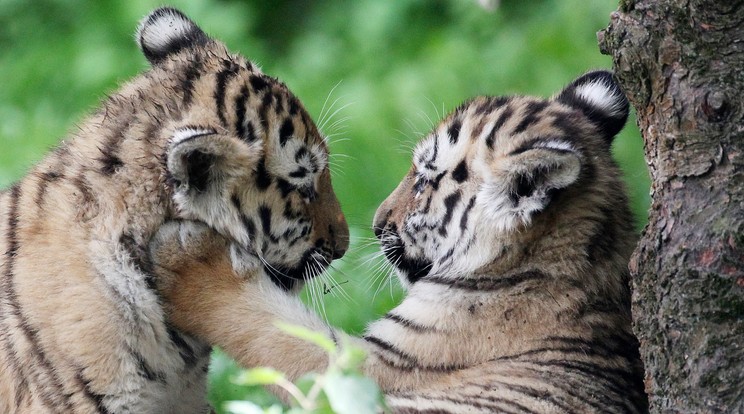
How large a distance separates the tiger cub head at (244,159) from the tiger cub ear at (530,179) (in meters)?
0.58

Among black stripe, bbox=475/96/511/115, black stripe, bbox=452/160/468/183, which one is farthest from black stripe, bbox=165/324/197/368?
black stripe, bbox=475/96/511/115

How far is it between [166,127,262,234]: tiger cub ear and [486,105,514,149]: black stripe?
783mm

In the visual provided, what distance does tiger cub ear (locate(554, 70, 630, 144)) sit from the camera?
4000 mm

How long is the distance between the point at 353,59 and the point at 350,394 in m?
6.45

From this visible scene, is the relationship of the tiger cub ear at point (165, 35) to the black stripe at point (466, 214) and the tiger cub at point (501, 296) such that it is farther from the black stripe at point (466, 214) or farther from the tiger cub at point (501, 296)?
the black stripe at point (466, 214)

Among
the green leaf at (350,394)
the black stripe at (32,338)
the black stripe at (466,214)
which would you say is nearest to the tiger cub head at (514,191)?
the black stripe at (466,214)

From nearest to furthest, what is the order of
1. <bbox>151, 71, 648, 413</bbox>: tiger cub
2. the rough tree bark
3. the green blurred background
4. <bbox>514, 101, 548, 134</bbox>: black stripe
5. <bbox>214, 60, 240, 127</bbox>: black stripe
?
1. the rough tree bark
2. <bbox>151, 71, 648, 413</bbox>: tiger cub
3. <bbox>214, 60, 240, 127</bbox>: black stripe
4. <bbox>514, 101, 548, 134</bbox>: black stripe
5. the green blurred background

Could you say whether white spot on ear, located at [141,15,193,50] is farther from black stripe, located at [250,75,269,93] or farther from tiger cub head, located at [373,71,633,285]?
tiger cub head, located at [373,71,633,285]

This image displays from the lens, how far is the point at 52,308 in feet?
11.1

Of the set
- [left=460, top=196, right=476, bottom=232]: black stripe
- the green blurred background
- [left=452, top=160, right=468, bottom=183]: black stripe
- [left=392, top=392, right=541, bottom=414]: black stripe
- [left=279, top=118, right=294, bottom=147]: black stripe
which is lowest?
[left=392, top=392, right=541, bottom=414]: black stripe

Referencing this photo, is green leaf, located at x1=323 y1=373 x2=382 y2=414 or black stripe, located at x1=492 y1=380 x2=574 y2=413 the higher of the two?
black stripe, located at x1=492 y1=380 x2=574 y2=413

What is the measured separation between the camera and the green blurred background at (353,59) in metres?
6.39

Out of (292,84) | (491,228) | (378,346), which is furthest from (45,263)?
(292,84)

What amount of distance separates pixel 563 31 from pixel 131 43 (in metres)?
3.10
